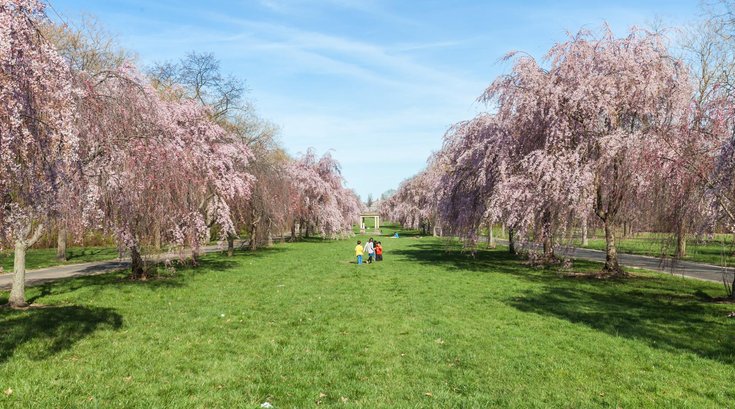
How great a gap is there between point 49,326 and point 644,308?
14.3 m

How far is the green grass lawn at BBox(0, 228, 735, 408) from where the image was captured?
6289 mm

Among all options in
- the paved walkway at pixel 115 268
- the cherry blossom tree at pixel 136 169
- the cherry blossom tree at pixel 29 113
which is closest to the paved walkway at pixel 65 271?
the paved walkway at pixel 115 268

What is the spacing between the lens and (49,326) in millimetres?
9805

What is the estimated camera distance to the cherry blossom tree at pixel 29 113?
5711mm

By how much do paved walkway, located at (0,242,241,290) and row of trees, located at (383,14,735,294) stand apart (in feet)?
45.1

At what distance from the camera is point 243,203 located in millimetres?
25641

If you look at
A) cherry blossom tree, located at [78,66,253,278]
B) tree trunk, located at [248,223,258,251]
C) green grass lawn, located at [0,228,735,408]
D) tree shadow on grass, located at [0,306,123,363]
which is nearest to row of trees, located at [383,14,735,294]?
green grass lawn, located at [0,228,735,408]

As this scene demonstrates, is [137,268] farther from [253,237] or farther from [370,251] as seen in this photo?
[253,237]

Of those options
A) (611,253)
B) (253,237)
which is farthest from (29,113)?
(253,237)

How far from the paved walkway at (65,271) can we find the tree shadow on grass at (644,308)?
43.7 ft

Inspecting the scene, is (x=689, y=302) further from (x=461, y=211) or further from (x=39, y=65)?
(x=39, y=65)

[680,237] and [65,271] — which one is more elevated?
[680,237]

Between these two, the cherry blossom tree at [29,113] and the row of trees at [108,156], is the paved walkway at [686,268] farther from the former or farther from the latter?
the cherry blossom tree at [29,113]

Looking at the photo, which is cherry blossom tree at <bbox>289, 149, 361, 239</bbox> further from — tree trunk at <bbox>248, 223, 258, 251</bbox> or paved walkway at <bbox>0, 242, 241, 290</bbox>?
paved walkway at <bbox>0, 242, 241, 290</bbox>
